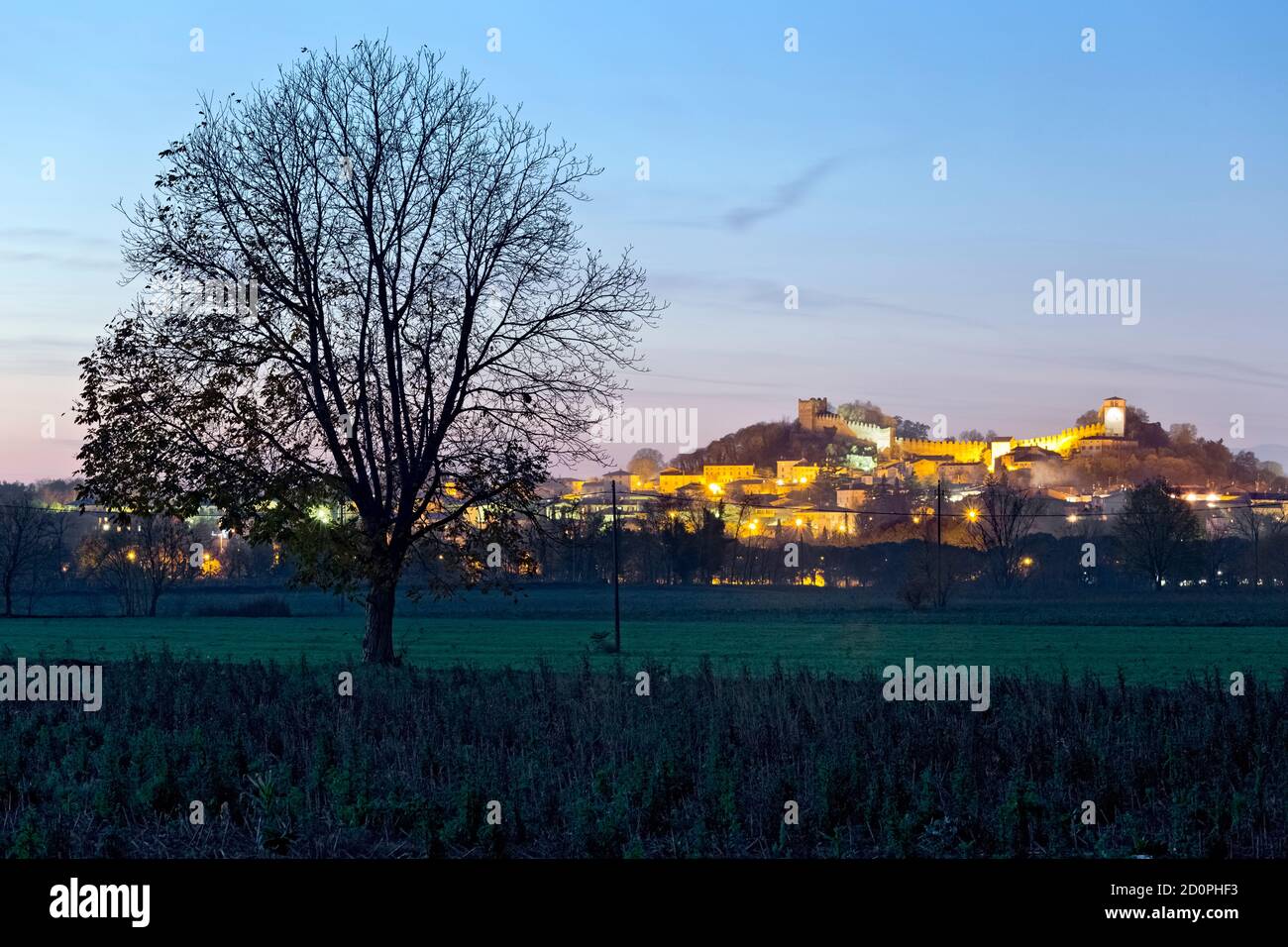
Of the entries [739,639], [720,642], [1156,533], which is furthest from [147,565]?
[1156,533]

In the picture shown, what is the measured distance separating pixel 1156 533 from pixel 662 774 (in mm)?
A: 113357

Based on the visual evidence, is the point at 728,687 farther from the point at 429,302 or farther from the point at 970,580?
the point at 970,580

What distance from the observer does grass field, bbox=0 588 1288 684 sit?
4134cm

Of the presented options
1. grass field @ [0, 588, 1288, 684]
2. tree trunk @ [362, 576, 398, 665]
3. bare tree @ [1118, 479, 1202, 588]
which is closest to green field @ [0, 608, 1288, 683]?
grass field @ [0, 588, 1288, 684]

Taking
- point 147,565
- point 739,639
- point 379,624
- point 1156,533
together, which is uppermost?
point 1156,533

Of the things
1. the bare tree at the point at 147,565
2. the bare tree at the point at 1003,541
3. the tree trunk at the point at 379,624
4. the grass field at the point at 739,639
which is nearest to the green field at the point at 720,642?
the grass field at the point at 739,639

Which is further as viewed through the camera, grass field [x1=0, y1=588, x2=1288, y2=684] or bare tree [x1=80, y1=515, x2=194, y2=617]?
bare tree [x1=80, y1=515, x2=194, y2=617]

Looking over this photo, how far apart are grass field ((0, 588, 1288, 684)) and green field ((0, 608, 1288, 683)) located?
8cm

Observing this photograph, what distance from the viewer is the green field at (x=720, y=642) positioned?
135ft

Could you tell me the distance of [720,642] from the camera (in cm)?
5559

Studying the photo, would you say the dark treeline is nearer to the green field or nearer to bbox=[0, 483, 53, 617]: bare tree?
the green field

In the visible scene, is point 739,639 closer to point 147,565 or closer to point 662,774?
point 662,774
